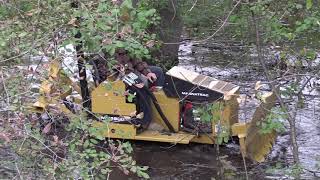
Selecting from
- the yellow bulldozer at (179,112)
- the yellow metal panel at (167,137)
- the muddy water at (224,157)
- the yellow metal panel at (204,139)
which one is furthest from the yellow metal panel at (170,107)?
the muddy water at (224,157)

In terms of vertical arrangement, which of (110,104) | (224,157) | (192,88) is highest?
(192,88)

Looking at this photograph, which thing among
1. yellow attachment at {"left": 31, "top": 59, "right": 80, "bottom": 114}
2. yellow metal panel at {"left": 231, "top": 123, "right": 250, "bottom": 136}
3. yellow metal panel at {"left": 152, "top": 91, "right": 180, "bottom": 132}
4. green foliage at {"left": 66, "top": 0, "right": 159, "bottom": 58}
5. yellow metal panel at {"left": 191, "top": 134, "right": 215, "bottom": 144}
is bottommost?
yellow metal panel at {"left": 191, "top": 134, "right": 215, "bottom": 144}

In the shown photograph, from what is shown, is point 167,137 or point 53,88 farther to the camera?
point 167,137

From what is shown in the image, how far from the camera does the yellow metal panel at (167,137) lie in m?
6.94

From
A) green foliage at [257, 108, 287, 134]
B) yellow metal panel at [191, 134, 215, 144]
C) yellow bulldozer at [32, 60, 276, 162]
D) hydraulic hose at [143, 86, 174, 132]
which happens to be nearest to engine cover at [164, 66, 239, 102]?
yellow bulldozer at [32, 60, 276, 162]

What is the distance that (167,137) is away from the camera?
7016 mm

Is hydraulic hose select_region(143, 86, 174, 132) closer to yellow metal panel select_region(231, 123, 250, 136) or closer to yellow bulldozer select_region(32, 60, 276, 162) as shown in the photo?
yellow bulldozer select_region(32, 60, 276, 162)

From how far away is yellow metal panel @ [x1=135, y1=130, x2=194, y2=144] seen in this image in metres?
6.94

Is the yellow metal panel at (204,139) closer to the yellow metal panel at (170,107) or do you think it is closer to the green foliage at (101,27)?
the yellow metal panel at (170,107)

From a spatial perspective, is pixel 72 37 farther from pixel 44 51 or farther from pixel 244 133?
pixel 244 133

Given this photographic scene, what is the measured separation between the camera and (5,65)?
11.9ft

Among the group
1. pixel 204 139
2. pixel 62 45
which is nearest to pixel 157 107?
pixel 204 139

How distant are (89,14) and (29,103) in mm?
688

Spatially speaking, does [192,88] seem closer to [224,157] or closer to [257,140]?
[224,157]
